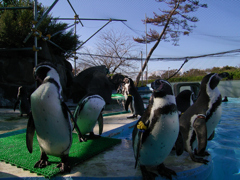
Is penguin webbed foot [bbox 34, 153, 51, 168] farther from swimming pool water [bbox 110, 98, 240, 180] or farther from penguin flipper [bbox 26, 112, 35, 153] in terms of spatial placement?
swimming pool water [bbox 110, 98, 240, 180]

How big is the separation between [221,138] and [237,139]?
0.91 feet

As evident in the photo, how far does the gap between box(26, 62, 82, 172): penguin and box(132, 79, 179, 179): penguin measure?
2.08 ft

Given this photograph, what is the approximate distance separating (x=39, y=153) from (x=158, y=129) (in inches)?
52.9

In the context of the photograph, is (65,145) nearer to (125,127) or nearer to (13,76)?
(125,127)

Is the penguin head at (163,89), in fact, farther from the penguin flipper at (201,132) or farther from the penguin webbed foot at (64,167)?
the penguin webbed foot at (64,167)

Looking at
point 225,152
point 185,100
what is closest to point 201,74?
point 225,152

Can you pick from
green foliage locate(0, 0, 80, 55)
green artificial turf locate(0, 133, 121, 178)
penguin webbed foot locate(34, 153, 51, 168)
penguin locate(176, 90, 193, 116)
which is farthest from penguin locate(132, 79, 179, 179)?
green foliage locate(0, 0, 80, 55)

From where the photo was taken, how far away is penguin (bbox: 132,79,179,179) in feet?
4.85

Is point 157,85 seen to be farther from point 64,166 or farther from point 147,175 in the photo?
point 64,166

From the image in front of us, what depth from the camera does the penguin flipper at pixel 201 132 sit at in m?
1.75

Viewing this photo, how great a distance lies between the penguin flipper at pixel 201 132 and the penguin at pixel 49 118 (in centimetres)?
118

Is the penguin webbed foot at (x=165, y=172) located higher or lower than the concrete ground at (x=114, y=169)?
higher

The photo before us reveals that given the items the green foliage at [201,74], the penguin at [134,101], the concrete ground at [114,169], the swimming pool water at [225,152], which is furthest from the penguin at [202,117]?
the green foliage at [201,74]

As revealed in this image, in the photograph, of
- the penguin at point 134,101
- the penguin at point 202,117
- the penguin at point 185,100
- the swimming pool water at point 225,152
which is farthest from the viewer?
the penguin at point 134,101
